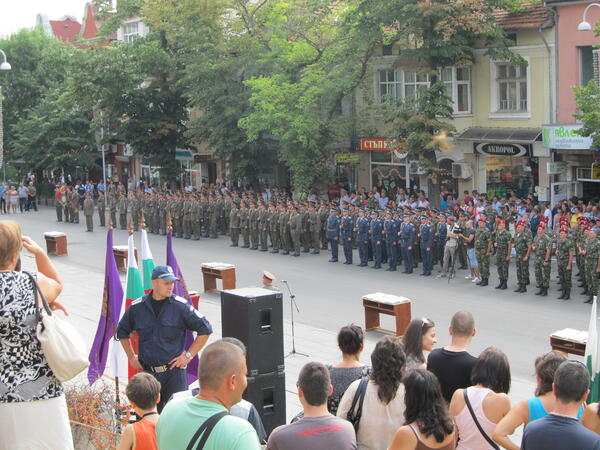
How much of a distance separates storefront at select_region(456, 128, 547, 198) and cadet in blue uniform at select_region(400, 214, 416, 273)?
7199mm

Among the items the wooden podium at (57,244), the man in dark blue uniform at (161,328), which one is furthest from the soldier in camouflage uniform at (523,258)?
the wooden podium at (57,244)

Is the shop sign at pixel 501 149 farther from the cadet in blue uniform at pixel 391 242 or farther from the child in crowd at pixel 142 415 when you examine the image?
the child in crowd at pixel 142 415

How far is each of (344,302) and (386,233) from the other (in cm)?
475

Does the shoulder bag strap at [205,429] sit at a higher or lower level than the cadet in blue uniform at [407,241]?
higher

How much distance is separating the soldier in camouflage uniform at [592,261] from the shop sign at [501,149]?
1022 centimetres

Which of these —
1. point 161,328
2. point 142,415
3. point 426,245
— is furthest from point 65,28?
point 142,415

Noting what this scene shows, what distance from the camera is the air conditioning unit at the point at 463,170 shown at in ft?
98.4

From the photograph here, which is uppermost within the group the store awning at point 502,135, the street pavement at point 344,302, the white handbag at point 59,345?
the store awning at point 502,135

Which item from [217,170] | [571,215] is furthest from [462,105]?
[217,170]

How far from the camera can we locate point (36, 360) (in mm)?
4863

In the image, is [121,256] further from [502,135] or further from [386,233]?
[502,135]

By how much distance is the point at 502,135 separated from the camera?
28750mm

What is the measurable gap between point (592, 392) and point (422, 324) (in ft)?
6.84

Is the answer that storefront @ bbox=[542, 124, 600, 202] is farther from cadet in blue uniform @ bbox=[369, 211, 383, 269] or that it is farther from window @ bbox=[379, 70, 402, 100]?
window @ bbox=[379, 70, 402, 100]
